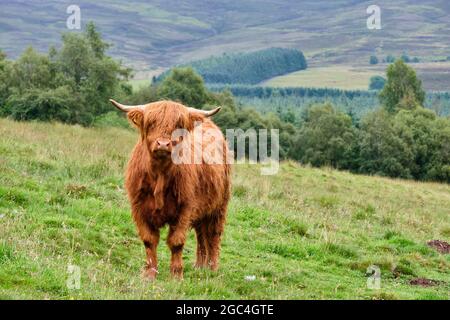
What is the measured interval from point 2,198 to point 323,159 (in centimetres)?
5414

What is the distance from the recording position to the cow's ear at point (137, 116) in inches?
332

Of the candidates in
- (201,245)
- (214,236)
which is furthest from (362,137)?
(201,245)

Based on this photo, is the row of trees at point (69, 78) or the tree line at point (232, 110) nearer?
the row of trees at point (69, 78)

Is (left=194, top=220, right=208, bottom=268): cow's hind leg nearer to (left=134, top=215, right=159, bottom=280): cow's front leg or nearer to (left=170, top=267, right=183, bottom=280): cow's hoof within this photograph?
(left=170, top=267, right=183, bottom=280): cow's hoof

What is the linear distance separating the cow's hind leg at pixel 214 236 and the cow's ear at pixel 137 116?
2.34 metres

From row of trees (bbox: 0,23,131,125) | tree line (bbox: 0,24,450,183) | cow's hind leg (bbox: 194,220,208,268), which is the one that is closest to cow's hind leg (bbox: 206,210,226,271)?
cow's hind leg (bbox: 194,220,208,268)

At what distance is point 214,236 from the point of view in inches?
402

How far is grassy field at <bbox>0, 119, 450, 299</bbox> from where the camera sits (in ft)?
26.1

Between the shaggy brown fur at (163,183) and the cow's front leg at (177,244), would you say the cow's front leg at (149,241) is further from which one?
the cow's front leg at (177,244)

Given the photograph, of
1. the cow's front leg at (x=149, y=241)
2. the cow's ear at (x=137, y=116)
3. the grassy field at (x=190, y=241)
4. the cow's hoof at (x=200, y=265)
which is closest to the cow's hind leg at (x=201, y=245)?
the cow's hoof at (x=200, y=265)

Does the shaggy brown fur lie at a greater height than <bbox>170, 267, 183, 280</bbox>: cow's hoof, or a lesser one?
greater

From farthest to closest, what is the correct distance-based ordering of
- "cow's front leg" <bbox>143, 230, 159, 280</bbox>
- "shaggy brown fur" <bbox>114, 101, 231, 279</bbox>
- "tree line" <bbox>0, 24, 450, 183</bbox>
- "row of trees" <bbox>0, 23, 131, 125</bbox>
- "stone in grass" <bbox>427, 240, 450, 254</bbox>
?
"tree line" <bbox>0, 24, 450, 183</bbox> → "row of trees" <bbox>0, 23, 131, 125</bbox> → "stone in grass" <bbox>427, 240, 450, 254</bbox> → "cow's front leg" <bbox>143, 230, 159, 280</bbox> → "shaggy brown fur" <bbox>114, 101, 231, 279</bbox>
